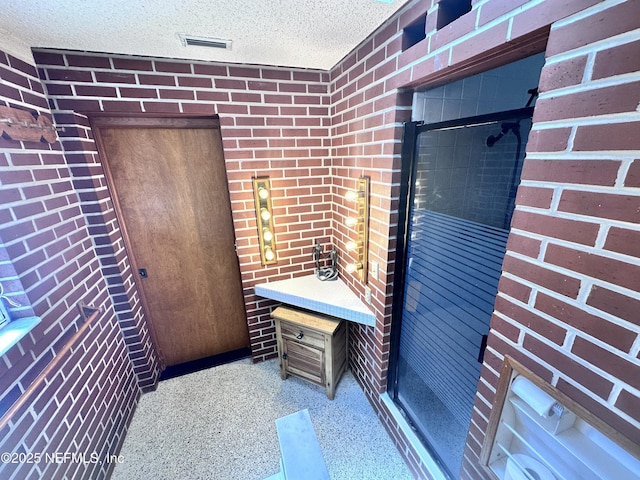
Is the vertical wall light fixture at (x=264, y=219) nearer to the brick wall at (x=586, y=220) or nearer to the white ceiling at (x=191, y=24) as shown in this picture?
the white ceiling at (x=191, y=24)

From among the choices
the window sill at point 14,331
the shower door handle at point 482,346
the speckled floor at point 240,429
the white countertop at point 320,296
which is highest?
the window sill at point 14,331

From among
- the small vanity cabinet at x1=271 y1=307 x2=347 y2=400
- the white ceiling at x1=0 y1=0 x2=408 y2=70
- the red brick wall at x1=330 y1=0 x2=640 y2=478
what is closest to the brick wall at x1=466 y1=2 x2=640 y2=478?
the red brick wall at x1=330 y1=0 x2=640 y2=478

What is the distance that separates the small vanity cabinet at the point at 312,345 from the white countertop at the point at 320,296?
0.09 meters

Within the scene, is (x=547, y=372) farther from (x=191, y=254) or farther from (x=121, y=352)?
(x=121, y=352)

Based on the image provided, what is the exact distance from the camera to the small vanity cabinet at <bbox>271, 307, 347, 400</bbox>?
1.82 m

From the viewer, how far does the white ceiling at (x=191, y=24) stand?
99cm

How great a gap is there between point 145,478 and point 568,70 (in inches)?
104

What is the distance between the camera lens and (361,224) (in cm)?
161

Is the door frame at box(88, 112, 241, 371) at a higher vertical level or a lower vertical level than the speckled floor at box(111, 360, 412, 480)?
higher

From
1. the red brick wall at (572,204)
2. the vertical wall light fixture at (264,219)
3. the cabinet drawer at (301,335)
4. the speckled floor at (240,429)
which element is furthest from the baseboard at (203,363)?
the red brick wall at (572,204)

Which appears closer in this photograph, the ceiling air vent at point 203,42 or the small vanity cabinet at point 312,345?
the ceiling air vent at point 203,42

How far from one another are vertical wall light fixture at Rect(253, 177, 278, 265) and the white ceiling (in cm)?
80

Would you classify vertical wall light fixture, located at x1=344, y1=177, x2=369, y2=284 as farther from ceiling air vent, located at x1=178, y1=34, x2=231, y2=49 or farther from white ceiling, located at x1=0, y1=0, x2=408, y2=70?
ceiling air vent, located at x1=178, y1=34, x2=231, y2=49

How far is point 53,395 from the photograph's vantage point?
1178mm
